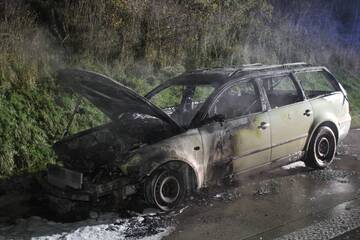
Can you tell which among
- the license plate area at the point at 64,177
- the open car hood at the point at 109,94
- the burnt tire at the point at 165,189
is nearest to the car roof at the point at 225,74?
the open car hood at the point at 109,94

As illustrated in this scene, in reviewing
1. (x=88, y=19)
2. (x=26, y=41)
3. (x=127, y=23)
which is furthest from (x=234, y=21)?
(x=26, y=41)

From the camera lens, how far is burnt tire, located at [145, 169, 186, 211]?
4.95m

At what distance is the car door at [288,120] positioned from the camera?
5.91 m

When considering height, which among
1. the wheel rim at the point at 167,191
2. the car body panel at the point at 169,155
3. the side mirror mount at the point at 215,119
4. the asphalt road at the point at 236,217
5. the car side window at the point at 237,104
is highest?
the car side window at the point at 237,104

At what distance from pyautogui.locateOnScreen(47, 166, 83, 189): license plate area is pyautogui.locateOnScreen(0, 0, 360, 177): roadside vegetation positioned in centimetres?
151

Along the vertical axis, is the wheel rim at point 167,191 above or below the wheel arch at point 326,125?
below

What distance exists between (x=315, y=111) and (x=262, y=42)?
6802 millimetres

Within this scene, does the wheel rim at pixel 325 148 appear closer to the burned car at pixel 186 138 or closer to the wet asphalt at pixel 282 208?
the burned car at pixel 186 138

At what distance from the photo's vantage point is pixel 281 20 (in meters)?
14.0

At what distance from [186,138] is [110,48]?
4.73 m

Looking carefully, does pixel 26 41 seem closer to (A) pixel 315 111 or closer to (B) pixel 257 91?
(B) pixel 257 91

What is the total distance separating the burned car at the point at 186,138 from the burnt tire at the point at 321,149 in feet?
0.05

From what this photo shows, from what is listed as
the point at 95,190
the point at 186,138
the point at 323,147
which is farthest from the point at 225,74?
the point at 95,190

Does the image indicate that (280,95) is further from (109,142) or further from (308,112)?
(109,142)
